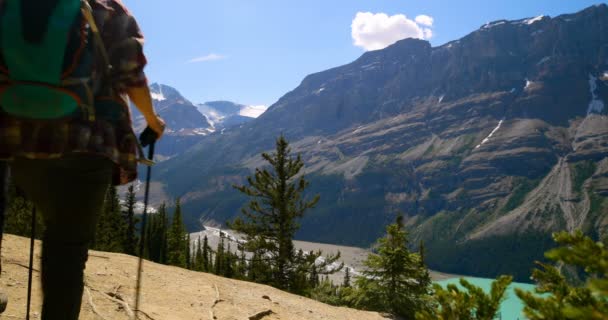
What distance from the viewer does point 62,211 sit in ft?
7.36

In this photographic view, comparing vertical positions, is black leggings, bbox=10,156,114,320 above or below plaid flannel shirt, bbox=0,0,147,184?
below

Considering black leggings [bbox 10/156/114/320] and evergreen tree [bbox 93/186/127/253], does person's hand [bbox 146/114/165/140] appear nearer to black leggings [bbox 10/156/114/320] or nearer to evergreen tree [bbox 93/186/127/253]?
black leggings [bbox 10/156/114/320]

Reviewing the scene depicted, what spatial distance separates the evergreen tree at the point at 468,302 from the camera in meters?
Result: 1.83

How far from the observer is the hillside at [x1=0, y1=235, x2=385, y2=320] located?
4.16 meters

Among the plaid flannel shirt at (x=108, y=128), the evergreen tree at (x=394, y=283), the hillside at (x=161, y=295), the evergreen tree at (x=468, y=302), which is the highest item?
the plaid flannel shirt at (x=108, y=128)

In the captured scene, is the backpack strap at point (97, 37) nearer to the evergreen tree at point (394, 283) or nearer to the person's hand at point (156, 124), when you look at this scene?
the person's hand at point (156, 124)

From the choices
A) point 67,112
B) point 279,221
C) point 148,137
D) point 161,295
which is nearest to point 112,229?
point 279,221

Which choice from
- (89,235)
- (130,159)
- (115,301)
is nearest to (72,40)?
(130,159)

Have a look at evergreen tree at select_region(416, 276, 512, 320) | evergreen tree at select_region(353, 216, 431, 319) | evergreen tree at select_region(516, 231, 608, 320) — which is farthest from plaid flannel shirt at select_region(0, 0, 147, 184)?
evergreen tree at select_region(353, 216, 431, 319)

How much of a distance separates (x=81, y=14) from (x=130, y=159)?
77cm

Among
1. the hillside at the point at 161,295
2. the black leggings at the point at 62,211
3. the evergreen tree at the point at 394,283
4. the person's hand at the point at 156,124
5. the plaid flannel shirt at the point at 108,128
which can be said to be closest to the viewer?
the plaid flannel shirt at the point at 108,128

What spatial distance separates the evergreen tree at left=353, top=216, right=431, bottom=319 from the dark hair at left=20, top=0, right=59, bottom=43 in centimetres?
910

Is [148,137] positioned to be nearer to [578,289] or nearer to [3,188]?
[3,188]

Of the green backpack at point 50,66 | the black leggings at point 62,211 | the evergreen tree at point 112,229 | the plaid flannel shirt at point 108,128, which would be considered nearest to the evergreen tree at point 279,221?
the plaid flannel shirt at point 108,128
